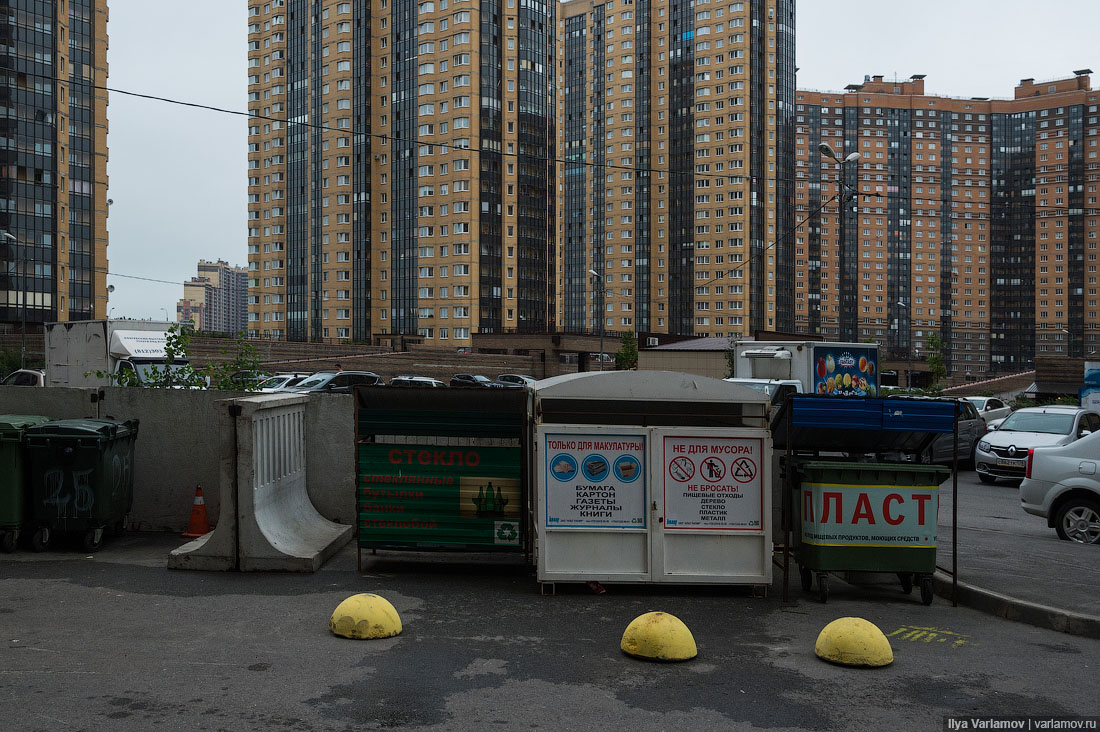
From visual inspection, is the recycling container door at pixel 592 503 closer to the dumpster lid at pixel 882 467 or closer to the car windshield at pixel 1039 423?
the dumpster lid at pixel 882 467

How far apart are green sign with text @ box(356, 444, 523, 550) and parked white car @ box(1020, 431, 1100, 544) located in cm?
736

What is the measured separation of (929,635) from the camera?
6754mm

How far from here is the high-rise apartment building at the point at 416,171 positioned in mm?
84375

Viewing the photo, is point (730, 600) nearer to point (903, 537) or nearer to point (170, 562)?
point (903, 537)

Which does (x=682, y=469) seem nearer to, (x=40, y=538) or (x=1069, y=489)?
(x=1069, y=489)

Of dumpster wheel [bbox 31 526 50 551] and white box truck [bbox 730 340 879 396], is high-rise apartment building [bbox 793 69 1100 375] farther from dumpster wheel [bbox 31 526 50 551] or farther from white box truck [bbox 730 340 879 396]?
dumpster wheel [bbox 31 526 50 551]

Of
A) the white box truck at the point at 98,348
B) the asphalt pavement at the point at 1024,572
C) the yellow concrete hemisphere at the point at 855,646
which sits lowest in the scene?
the asphalt pavement at the point at 1024,572

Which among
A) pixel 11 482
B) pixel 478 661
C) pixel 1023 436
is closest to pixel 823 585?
pixel 478 661

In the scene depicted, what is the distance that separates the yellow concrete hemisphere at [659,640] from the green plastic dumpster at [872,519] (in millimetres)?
2188

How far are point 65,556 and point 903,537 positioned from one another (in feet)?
27.6

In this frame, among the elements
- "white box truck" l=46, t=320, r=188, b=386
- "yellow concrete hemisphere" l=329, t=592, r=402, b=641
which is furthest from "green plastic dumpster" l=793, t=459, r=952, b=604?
"white box truck" l=46, t=320, r=188, b=386

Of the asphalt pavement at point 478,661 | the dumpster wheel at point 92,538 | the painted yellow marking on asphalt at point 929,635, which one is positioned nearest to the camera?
the asphalt pavement at point 478,661

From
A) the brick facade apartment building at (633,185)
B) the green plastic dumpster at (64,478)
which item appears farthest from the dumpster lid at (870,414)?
the brick facade apartment building at (633,185)

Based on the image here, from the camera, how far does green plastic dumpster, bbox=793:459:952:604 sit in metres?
7.66
